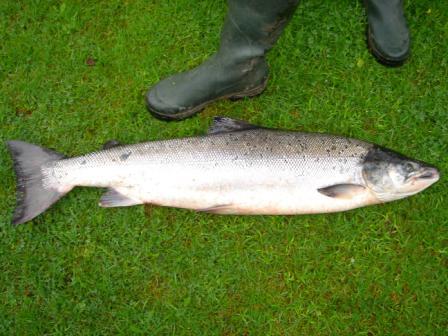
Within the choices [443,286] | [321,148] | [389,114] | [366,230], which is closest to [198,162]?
[321,148]

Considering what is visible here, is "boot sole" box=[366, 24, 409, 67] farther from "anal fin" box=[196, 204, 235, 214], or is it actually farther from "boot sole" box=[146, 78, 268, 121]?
"anal fin" box=[196, 204, 235, 214]

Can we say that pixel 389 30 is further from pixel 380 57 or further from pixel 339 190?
pixel 339 190

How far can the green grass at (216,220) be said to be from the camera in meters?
3.10

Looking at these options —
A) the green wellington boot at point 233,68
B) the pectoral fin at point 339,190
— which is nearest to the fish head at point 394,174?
the pectoral fin at point 339,190

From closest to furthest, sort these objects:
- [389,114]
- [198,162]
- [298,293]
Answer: [198,162], [298,293], [389,114]

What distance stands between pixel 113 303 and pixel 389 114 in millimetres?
2357

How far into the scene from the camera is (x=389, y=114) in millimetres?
3338

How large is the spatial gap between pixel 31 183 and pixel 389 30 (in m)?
2.67

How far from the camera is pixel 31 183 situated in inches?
120

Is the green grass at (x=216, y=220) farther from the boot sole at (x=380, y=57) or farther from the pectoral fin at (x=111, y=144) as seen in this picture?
the pectoral fin at (x=111, y=144)

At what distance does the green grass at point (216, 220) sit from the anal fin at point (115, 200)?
8.1 inches

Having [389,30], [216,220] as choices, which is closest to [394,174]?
[389,30]

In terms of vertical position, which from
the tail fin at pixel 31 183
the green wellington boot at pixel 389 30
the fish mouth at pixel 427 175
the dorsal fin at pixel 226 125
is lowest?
the tail fin at pixel 31 183

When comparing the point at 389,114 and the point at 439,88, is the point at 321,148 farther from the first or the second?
the point at 439,88
